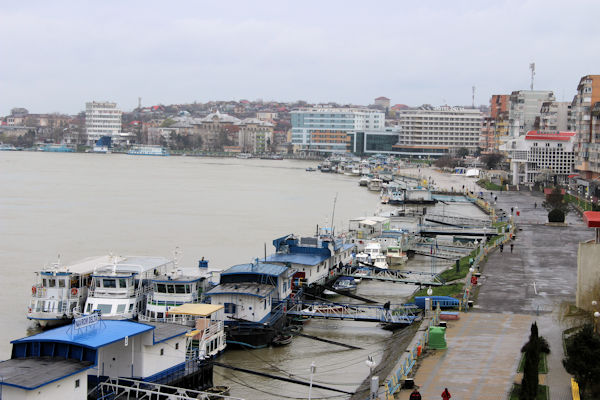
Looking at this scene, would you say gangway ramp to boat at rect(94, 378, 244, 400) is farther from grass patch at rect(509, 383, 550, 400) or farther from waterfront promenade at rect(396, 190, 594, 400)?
grass patch at rect(509, 383, 550, 400)

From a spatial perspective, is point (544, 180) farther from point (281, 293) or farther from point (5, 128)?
point (5, 128)

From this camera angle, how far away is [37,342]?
1194 cm

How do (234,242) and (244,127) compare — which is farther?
(244,127)

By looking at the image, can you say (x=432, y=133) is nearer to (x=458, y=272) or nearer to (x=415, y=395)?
(x=458, y=272)

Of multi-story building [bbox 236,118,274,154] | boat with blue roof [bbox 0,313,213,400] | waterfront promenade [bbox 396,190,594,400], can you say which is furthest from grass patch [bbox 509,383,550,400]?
multi-story building [bbox 236,118,274,154]

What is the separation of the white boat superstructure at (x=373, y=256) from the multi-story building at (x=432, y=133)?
9652cm

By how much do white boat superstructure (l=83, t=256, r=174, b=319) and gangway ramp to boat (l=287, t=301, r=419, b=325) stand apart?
366 cm

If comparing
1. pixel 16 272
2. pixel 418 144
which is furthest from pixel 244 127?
pixel 16 272

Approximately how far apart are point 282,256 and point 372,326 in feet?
14.1

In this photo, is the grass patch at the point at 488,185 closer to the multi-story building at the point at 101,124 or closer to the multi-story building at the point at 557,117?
the multi-story building at the point at 557,117

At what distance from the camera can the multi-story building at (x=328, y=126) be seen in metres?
143

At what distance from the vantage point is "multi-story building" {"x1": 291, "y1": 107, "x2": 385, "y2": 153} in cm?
14300

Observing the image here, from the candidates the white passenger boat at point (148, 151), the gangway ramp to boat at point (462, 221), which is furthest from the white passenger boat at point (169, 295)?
the white passenger boat at point (148, 151)

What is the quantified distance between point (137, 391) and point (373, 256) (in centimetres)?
1712
